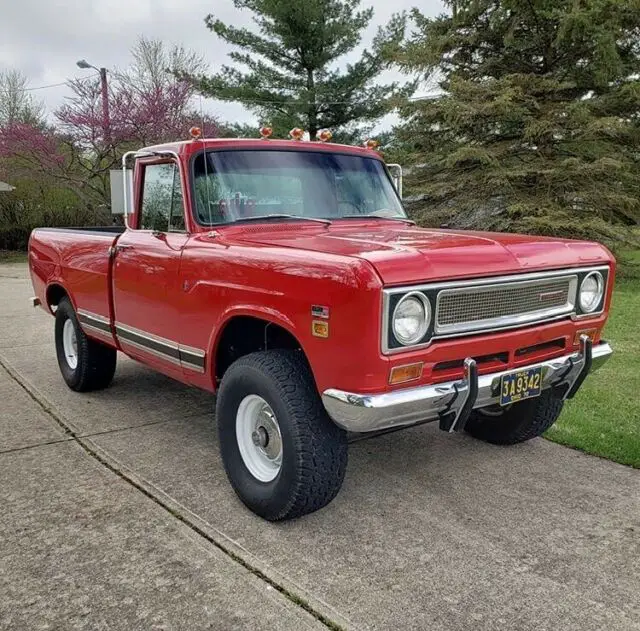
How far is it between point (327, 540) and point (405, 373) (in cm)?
Result: 95

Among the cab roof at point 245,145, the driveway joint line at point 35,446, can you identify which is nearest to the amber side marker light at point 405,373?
the cab roof at point 245,145

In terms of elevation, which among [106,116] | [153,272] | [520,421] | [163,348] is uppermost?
[106,116]

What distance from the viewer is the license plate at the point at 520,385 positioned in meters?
3.13

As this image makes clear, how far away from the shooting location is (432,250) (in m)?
2.99

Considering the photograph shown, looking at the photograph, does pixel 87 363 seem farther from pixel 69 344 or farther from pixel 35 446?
pixel 35 446

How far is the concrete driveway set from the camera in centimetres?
258

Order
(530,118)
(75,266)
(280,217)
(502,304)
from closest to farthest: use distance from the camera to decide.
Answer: (502,304), (280,217), (75,266), (530,118)

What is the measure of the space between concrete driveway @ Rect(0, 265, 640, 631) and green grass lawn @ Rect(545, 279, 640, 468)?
0.20 m

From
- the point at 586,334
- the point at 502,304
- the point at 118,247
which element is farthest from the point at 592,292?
the point at 118,247

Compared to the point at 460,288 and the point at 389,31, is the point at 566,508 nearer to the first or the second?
the point at 460,288

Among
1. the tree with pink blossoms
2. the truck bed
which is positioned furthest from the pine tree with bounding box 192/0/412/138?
the truck bed

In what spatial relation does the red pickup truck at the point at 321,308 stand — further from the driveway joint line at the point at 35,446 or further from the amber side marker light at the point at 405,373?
the driveway joint line at the point at 35,446

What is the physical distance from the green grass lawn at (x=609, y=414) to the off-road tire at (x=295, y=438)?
203 centimetres

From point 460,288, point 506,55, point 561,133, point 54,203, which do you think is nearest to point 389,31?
point 506,55
